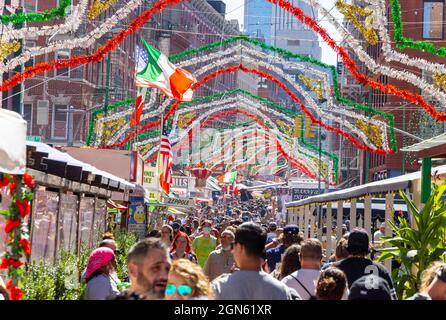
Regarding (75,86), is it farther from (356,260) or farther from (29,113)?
(356,260)

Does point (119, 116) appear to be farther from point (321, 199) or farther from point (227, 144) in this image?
point (227, 144)

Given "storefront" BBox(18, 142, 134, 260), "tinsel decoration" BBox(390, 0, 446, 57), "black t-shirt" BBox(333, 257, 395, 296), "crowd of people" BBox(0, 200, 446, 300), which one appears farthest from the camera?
"tinsel decoration" BBox(390, 0, 446, 57)

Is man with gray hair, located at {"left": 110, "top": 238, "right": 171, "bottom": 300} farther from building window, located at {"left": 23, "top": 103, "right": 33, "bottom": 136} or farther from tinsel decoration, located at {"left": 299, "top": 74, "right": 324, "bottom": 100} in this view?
building window, located at {"left": 23, "top": 103, "right": 33, "bottom": 136}

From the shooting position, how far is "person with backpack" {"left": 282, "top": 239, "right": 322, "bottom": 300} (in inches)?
386

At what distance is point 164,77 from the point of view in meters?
31.3

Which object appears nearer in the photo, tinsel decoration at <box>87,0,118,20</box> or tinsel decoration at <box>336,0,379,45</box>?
tinsel decoration at <box>336,0,379,45</box>

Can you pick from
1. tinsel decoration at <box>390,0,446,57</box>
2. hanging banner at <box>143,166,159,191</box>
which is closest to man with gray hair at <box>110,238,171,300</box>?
tinsel decoration at <box>390,0,446,57</box>

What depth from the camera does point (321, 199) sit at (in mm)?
31578

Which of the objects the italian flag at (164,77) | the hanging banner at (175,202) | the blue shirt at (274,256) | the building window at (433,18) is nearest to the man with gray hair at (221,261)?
the blue shirt at (274,256)

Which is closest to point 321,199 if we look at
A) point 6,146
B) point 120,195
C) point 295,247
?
point 120,195

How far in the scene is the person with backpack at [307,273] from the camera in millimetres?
9797

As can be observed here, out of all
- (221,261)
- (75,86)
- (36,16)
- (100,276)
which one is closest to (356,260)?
(100,276)

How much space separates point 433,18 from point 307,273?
196 ft

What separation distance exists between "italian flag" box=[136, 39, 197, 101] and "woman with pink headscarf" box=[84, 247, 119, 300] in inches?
831
